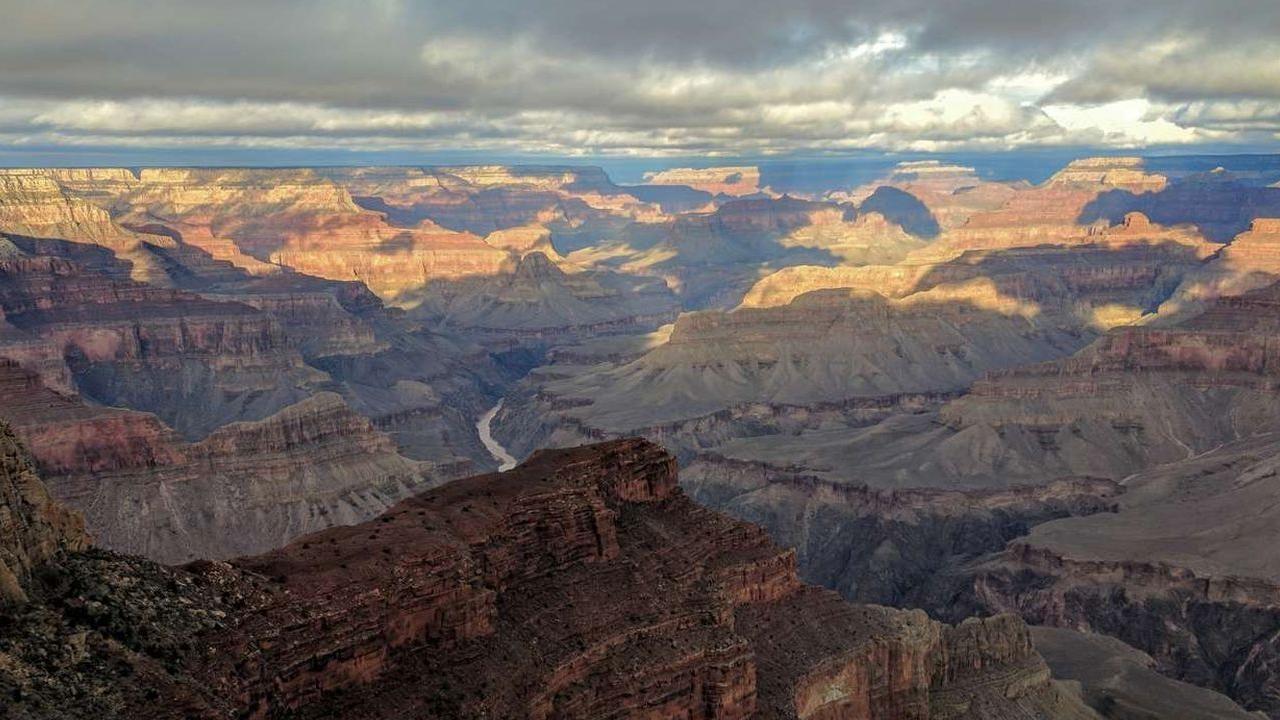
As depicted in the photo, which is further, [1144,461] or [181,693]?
[1144,461]

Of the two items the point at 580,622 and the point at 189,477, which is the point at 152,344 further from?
the point at 580,622

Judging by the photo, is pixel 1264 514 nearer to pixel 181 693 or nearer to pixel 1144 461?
pixel 1144 461

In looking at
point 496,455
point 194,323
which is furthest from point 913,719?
point 194,323

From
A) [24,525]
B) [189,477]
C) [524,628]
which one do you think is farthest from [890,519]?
[24,525]

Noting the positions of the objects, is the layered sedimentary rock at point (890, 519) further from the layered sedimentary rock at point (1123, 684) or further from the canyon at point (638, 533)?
the layered sedimentary rock at point (1123, 684)

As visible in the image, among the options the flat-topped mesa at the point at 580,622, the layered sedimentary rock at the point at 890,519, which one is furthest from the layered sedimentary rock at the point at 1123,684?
the layered sedimentary rock at the point at 890,519

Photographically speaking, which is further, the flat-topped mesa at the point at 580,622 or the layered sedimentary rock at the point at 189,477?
the layered sedimentary rock at the point at 189,477
